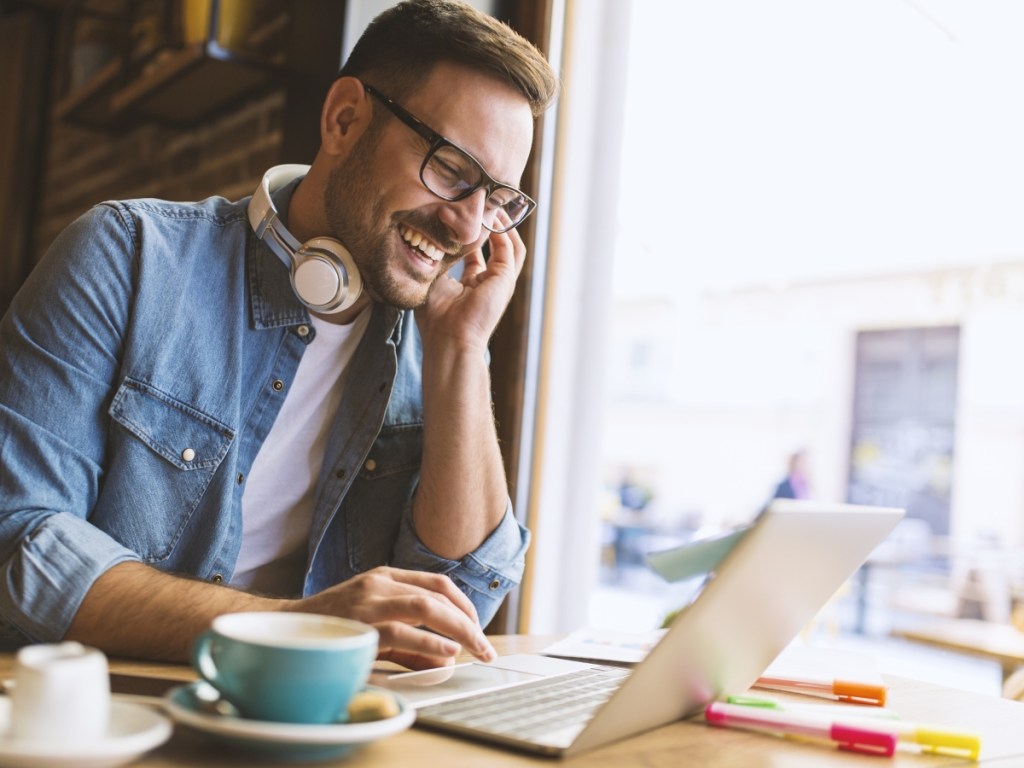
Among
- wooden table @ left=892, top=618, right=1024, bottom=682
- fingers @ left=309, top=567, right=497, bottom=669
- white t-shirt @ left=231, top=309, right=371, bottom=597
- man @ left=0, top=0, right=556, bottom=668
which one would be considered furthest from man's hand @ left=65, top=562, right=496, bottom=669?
wooden table @ left=892, top=618, right=1024, bottom=682

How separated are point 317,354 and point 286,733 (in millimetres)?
908

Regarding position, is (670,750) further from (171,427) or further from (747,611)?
(171,427)

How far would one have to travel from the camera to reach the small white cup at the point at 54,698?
53 cm

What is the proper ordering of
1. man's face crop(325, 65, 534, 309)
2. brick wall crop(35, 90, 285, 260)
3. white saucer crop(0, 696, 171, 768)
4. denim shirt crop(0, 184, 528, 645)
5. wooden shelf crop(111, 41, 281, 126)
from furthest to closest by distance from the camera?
brick wall crop(35, 90, 285, 260) < wooden shelf crop(111, 41, 281, 126) < man's face crop(325, 65, 534, 309) < denim shirt crop(0, 184, 528, 645) < white saucer crop(0, 696, 171, 768)

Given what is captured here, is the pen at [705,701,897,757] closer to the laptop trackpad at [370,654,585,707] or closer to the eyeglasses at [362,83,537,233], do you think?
the laptop trackpad at [370,654,585,707]

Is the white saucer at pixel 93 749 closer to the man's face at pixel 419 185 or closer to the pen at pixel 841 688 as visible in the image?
the pen at pixel 841 688

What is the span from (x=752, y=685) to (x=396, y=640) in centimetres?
39

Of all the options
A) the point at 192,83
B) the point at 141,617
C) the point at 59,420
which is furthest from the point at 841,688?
the point at 192,83

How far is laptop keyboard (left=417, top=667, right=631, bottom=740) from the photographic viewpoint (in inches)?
28.1

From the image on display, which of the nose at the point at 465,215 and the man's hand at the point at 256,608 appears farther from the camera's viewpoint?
the nose at the point at 465,215

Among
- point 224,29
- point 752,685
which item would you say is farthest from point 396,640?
point 224,29

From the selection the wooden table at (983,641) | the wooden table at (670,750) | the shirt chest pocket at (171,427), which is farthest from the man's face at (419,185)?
the wooden table at (983,641)

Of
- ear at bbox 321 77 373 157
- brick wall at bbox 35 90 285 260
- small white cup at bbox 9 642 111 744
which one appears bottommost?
small white cup at bbox 9 642 111 744

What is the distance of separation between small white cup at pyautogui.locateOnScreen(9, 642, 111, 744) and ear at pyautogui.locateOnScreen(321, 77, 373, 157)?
107 centimetres
